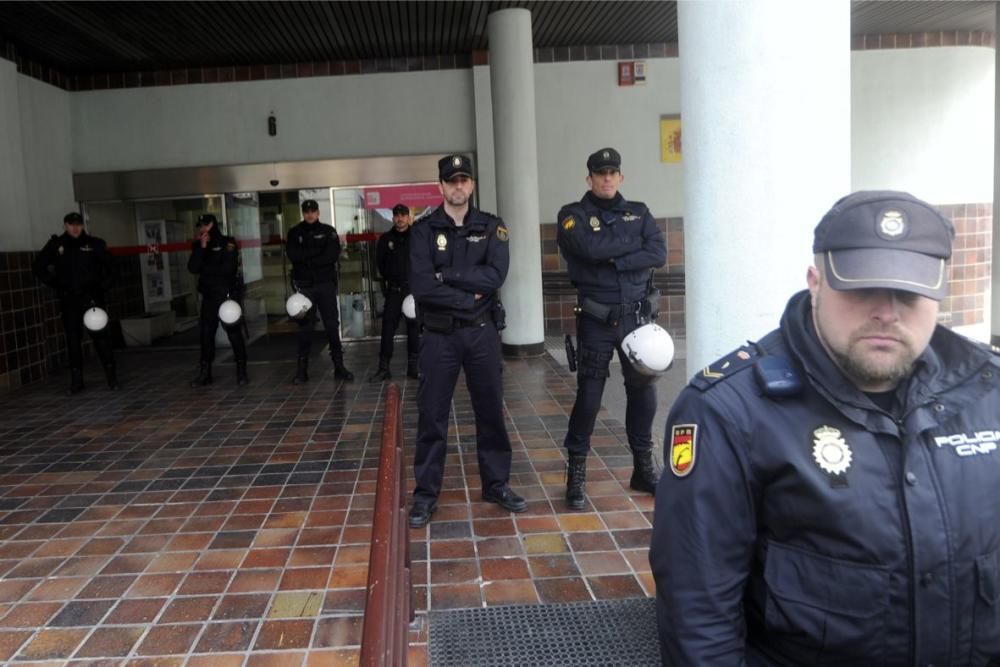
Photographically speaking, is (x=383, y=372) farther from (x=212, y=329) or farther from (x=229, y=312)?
(x=212, y=329)

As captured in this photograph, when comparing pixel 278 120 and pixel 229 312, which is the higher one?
pixel 278 120

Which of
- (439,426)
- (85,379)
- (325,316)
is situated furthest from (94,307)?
Answer: (439,426)

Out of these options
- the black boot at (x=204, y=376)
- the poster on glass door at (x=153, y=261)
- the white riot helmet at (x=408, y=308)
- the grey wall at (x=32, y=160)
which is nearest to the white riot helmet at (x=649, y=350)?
the white riot helmet at (x=408, y=308)

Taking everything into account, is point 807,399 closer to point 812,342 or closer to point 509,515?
point 812,342

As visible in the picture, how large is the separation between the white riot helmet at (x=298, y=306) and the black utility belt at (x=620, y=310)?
161 inches

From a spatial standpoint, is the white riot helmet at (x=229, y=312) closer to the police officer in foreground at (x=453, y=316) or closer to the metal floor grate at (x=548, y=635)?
the police officer in foreground at (x=453, y=316)

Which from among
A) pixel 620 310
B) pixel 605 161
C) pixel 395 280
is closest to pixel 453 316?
pixel 620 310

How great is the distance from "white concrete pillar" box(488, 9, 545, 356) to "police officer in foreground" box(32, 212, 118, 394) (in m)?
4.06

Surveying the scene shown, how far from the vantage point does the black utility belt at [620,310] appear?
12.8 ft

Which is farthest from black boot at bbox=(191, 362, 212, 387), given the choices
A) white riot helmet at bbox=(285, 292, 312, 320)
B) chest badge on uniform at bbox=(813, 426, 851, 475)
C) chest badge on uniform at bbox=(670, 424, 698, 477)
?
chest badge on uniform at bbox=(813, 426, 851, 475)

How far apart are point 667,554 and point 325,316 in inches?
→ 258

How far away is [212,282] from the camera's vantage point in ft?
25.0

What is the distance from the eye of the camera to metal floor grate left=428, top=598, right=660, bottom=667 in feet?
8.80

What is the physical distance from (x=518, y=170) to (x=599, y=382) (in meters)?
4.97
